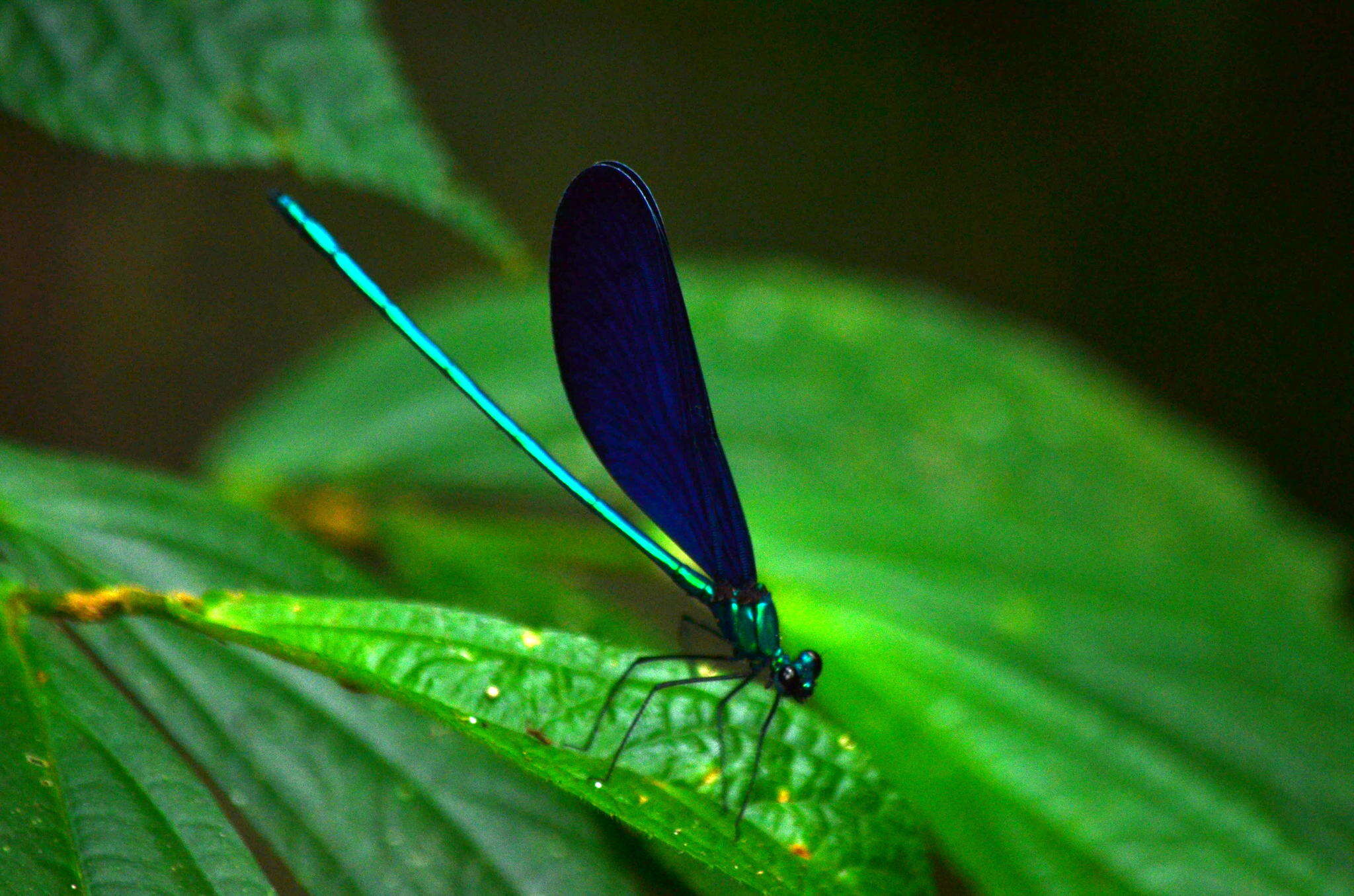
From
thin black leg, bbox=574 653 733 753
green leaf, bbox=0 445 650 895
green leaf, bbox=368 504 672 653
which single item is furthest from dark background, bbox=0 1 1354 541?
thin black leg, bbox=574 653 733 753

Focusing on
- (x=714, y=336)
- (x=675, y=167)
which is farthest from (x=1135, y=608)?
(x=675, y=167)

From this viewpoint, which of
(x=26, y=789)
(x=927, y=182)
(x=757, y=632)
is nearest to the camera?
(x=26, y=789)

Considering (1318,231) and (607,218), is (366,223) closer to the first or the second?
(607,218)

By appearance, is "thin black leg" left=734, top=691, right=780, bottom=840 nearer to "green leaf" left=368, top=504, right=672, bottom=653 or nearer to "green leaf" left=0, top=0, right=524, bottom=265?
"green leaf" left=368, top=504, right=672, bottom=653

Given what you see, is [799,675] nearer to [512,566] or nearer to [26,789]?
[512,566]

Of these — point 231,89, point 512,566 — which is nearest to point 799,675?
point 512,566

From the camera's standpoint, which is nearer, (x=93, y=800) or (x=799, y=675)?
(x=93, y=800)
